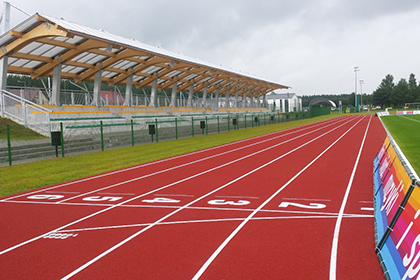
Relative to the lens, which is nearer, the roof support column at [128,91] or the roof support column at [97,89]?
the roof support column at [97,89]

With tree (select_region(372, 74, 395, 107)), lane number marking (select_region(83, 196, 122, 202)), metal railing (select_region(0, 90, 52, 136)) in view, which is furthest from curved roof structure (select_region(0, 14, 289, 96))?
tree (select_region(372, 74, 395, 107))

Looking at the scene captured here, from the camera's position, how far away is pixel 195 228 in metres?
6.22

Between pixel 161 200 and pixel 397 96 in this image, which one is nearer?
pixel 161 200

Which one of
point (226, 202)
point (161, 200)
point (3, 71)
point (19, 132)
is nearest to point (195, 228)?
point (226, 202)

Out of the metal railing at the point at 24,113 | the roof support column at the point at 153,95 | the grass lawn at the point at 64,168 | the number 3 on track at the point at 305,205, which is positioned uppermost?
the roof support column at the point at 153,95

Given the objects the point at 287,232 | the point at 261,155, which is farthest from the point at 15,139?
the point at 287,232

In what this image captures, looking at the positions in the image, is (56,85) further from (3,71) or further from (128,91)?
(128,91)

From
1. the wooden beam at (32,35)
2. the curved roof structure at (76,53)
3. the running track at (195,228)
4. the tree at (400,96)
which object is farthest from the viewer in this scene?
the tree at (400,96)

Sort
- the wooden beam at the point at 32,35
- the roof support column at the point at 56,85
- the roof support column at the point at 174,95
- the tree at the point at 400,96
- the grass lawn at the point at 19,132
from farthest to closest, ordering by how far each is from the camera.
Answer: the tree at the point at 400,96 → the roof support column at the point at 174,95 → the roof support column at the point at 56,85 → the wooden beam at the point at 32,35 → the grass lawn at the point at 19,132

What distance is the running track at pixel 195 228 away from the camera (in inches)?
182

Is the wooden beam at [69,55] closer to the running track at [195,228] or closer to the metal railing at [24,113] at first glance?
the metal railing at [24,113]

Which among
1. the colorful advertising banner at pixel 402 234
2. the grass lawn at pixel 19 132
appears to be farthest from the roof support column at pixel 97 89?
the colorful advertising banner at pixel 402 234

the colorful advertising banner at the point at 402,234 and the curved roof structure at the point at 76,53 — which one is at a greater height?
the curved roof structure at the point at 76,53

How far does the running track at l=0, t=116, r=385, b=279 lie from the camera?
4613 mm
